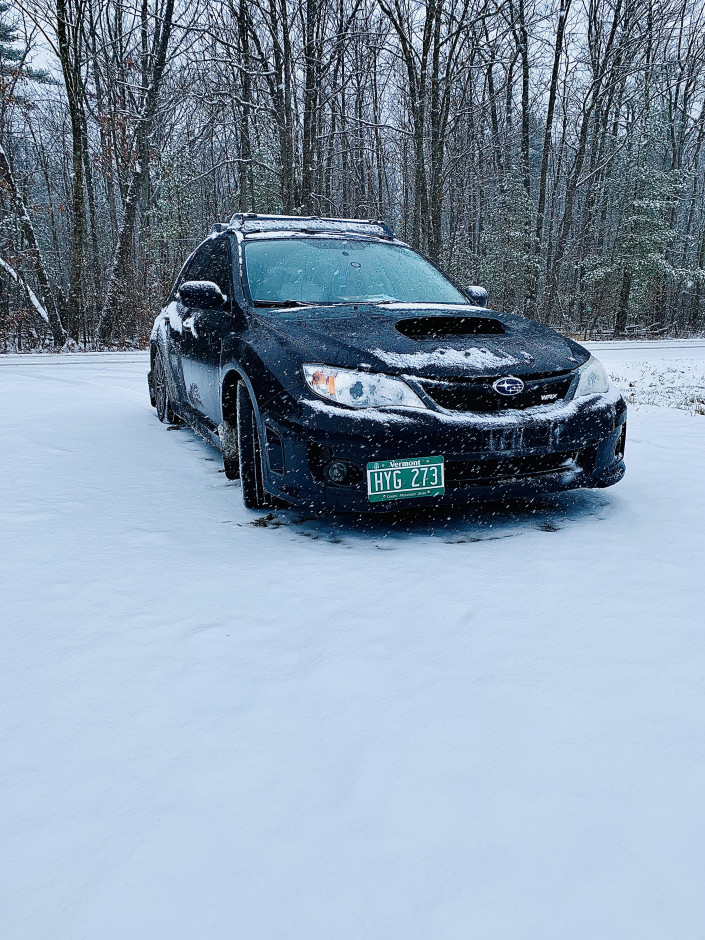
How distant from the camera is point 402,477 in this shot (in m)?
3.13

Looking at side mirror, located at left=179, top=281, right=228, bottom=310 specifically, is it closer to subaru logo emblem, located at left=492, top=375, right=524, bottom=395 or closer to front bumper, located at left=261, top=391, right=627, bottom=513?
front bumper, located at left=261, top=391, right=627, bottom=513

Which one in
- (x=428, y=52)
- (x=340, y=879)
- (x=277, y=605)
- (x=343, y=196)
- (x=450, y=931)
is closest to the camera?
(x=450, y=931)

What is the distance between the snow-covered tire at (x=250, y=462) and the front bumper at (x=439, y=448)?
0.23 meters

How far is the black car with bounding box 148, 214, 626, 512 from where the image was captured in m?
3.13

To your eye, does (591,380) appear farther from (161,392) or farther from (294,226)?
(161,392)

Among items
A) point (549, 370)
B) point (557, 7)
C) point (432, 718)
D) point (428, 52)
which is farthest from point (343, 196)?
point (432, 718)

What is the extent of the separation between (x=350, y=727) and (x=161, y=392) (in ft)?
16.6

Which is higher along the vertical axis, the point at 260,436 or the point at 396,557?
the point at 260,436

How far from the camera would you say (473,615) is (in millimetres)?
2479

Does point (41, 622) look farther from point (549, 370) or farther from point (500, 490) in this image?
point (549, 370)

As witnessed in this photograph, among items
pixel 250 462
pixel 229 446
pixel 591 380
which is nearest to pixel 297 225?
pixel 229 446

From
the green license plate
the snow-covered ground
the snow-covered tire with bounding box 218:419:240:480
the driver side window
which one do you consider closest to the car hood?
the green license plate

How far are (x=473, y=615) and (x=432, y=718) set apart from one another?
66 cm

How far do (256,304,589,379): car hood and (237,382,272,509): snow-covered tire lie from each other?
44cm
